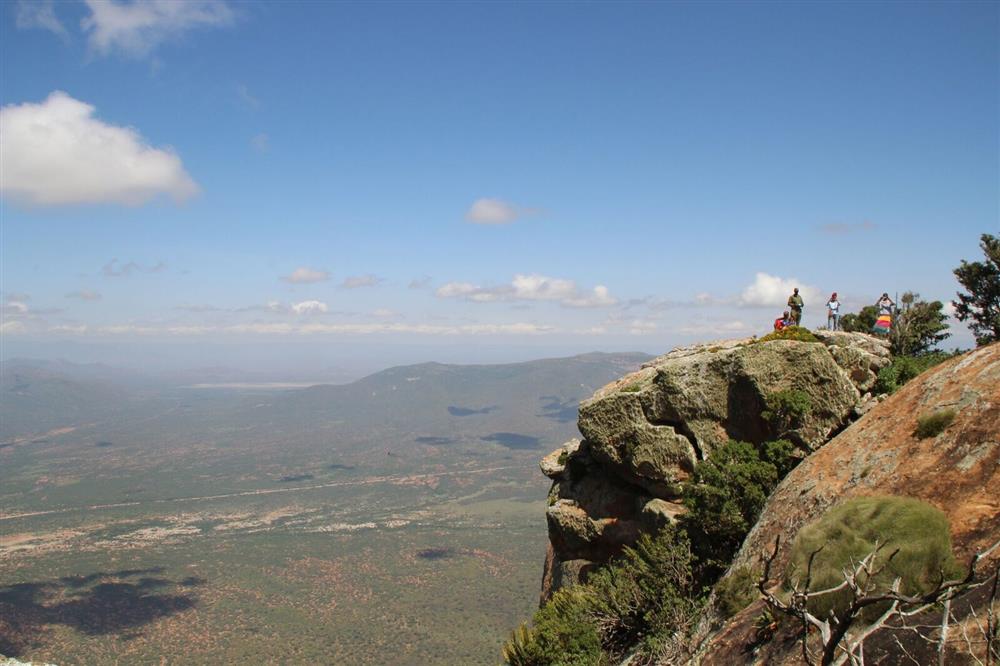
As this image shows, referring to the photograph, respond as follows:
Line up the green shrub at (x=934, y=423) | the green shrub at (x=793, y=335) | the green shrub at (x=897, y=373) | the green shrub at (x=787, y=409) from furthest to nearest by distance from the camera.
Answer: the green shrub at (x=793, y=335)
the green shrub at (x=897, y=373)
the green shrub at (x=787, y=409)
the green shrub at (x=934, y=423)

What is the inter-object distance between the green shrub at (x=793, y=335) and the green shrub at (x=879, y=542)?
40.3 feet

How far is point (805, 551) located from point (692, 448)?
10525 mm

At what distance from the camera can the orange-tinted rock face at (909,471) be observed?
1358 cm

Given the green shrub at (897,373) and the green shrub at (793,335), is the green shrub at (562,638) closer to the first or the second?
the green shrub at (793,335)

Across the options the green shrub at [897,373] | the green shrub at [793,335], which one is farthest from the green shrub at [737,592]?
the green shrub at [897,373]

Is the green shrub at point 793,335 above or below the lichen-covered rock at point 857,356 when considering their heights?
above

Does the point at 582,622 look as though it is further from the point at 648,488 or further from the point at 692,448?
the point at 692,448

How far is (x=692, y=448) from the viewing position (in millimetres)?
23906

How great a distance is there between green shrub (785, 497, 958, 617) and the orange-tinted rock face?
955mm

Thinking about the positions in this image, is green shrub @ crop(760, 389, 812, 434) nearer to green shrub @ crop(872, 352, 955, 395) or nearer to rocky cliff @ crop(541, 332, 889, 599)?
rocky cliff @ crop(541, 332, 889, 599)

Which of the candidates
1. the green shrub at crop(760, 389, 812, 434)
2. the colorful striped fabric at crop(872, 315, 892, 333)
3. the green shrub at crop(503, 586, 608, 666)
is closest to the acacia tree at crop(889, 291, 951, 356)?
the colorful striped fabric at crop(872, 315, 892, 333)

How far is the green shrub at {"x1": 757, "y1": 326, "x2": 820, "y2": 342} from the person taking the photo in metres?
25.1

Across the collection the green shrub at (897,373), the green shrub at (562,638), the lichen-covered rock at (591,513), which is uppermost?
the green shrub at (897,373)

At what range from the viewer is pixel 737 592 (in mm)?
16656
